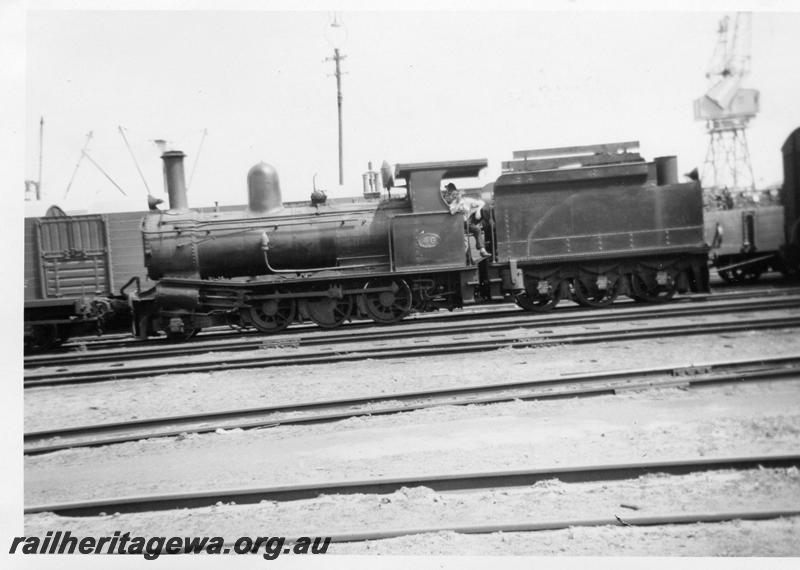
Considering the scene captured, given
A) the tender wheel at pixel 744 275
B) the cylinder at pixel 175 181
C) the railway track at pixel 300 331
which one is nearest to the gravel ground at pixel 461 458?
the railway track at pixel 300 331

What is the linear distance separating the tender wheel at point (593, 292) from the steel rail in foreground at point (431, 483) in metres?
6.18

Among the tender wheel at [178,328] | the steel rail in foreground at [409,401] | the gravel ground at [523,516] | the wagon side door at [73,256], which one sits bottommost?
the gravel ground at [523,516]

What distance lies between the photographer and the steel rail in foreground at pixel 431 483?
3.88 meters

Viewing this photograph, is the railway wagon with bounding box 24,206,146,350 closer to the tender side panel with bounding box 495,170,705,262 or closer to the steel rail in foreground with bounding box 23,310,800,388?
the steel rail in foreground with bounding box 23,310,800,388

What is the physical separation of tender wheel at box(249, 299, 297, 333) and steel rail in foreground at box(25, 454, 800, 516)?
216 inches

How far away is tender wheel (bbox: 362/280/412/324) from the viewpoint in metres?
9.43

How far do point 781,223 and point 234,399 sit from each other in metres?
12.2

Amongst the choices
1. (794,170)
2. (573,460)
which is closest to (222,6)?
(573,460)

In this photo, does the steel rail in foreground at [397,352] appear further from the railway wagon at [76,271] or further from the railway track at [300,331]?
the railway wagon at [76,271]

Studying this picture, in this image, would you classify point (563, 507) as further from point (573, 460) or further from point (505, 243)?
point (505, 243)

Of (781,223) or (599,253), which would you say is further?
(781,223)

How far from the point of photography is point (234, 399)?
20.4 feet

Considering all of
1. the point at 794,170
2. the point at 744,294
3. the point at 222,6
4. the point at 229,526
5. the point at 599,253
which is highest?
the point at 222,6

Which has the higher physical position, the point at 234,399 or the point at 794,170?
the point at 794,170
